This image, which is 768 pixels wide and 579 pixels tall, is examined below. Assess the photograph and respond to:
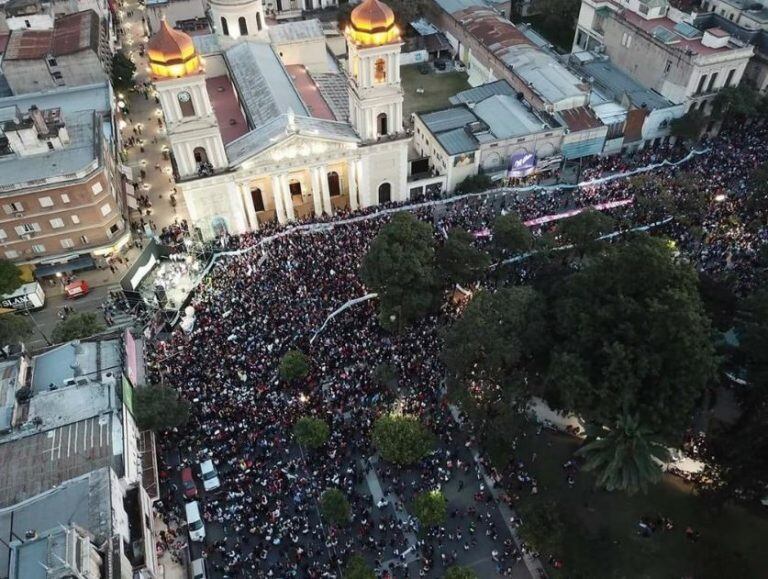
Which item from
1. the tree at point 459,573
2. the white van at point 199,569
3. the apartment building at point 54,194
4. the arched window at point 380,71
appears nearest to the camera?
the tree at point 459,573

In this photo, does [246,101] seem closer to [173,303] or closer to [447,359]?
[173,303]

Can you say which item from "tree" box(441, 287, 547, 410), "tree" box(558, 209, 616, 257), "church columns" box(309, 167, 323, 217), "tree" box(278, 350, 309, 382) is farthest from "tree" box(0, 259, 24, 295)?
"tree" box(558, 209, 616, 257)

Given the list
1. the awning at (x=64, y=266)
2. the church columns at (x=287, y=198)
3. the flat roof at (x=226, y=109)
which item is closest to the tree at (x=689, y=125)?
the church columns at (x=287, y=198)

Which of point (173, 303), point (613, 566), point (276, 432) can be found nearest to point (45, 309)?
point (173, 303)

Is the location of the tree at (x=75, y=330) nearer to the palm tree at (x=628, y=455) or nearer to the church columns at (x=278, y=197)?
the church columns at (x=278, y=197)

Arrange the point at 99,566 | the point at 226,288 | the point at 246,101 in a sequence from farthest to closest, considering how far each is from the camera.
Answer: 1. the point at 246,101
2. the point at 226,288
3. the point at 99,566

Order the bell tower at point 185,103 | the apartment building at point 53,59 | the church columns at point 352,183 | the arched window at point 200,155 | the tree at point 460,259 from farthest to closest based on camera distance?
the apartment building at point 53,59, the church columns at point 352,183, the arched window at point 200,155, the bell tower at point 185,103, the tree at point 460,259
